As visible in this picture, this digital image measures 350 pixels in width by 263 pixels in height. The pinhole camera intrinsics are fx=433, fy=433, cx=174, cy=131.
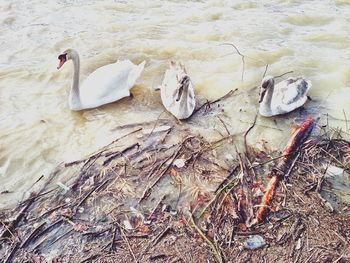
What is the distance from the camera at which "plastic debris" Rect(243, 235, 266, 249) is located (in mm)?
4418

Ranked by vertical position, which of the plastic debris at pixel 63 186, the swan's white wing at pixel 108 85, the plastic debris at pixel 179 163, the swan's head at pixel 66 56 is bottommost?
the plastic debris at pixel 179 163

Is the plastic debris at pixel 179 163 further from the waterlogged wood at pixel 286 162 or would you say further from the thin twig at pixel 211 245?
the waterlogged wood at pixel 286 162

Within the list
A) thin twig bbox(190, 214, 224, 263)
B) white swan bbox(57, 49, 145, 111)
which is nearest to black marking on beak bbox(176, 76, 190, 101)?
white swan bbox(57, 49, 145, 111)

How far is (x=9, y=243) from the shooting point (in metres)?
4.50

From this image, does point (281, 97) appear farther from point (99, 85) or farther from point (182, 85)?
point (99, 85)

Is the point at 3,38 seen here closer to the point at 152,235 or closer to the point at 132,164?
the point at 132,164

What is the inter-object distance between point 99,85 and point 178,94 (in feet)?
4.26

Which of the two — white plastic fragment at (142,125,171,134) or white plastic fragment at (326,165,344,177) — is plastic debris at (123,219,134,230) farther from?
white plastic fragment at (326,165,344,177)

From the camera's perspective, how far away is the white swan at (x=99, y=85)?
6.63m

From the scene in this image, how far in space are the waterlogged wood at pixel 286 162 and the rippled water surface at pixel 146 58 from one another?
0.27 metres

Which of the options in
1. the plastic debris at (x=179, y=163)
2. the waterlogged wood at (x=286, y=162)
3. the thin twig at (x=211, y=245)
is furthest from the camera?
the plastic debris at (x=179, y=163)

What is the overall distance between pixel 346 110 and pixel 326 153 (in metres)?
1.44

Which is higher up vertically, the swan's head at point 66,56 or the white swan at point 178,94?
the swan's head at point 66,56

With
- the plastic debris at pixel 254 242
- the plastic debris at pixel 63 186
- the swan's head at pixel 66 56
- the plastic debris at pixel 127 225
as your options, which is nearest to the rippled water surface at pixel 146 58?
the plastic debris at pixel 63 186
